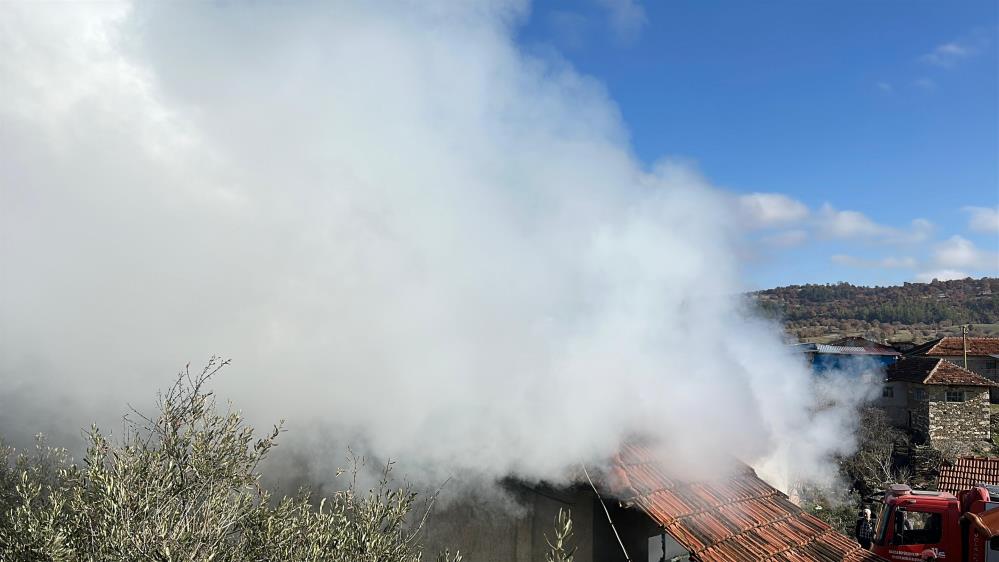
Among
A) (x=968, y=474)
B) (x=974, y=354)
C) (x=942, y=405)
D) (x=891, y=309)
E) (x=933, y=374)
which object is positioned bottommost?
(x=968, y=474)

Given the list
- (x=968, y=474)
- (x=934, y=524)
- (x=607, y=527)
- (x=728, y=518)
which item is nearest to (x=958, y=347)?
(x=968, y=474)

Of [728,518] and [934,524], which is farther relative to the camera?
[934,524]

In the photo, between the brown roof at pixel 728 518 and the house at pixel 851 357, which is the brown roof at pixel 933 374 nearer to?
the house at pixel 851 357

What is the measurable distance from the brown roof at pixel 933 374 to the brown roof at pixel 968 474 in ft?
34.4

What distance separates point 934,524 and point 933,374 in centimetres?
2877

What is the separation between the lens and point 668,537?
24.5ft

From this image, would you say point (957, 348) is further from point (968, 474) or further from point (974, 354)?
point (968, 474)

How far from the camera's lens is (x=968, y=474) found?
967 inches

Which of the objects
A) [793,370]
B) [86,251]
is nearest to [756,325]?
[793,370]

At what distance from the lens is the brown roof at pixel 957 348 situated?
1977 inches

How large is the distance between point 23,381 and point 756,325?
41.4 feet

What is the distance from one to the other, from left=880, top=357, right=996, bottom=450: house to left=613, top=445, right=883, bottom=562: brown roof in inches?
1126

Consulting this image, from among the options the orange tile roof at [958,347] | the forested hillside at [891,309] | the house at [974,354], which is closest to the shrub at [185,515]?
the house at [974,354]

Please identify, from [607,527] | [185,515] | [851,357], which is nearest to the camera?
[185,515]
